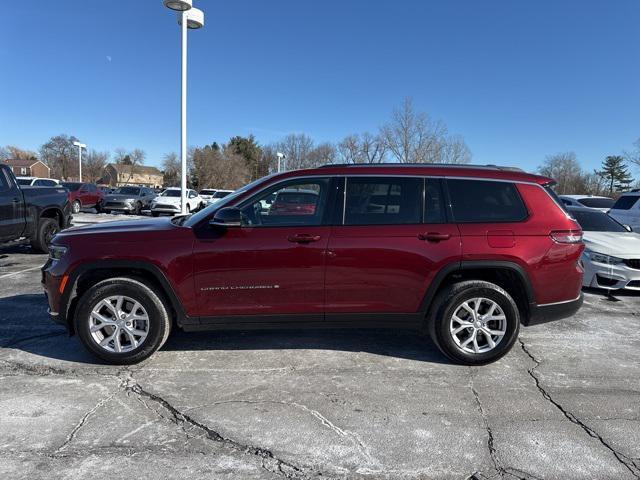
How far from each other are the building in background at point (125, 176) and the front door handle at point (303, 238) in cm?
10832

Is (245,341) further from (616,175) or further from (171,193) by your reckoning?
(616,175)

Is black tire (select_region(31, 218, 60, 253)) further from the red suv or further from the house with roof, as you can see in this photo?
the house with roof

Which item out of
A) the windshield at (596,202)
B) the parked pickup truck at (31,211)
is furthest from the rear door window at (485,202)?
the windshield at (596,202)

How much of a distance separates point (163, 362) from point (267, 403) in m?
1.30

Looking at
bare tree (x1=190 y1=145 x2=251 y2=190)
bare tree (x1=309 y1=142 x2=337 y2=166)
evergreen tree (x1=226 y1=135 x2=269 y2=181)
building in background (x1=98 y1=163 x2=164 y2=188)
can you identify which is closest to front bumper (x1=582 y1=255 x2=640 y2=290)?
bare tree (x1=309 y1=142 x2=337 y2=166)

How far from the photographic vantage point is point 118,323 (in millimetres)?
4117

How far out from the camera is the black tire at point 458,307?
4191 millimetres

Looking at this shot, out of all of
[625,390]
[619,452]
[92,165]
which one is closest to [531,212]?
[625,390]

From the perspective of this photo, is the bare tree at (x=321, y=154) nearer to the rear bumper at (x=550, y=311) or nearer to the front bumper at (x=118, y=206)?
the front bumper at (x=118, y=206)

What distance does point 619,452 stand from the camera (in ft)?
9.72

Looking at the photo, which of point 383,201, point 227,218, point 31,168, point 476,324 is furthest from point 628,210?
point 31,168

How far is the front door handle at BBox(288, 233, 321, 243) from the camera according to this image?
4.05 metres

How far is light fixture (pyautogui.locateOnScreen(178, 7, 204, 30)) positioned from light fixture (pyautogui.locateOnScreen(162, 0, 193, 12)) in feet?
2.48

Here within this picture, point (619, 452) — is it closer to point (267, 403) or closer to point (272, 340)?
point (267, 403)
